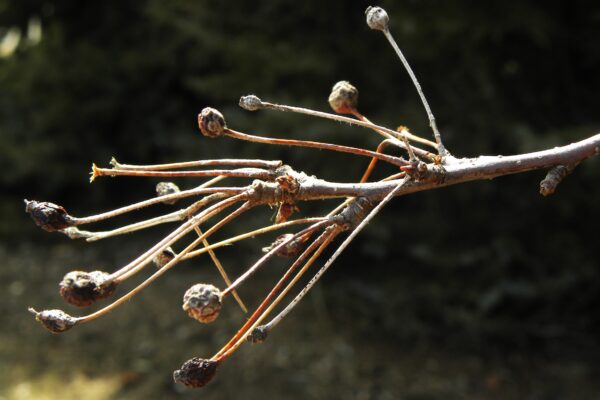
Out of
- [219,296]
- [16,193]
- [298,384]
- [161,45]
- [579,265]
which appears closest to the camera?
[219,296]

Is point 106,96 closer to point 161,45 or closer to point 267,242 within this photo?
point 161,45

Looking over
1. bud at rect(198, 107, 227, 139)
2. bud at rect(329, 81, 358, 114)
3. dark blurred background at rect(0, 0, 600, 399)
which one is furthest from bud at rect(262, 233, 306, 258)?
dark blurred background at rect(0, 0, 600, 399)

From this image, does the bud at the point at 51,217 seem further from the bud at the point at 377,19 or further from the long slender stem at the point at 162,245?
the bud at the point at 377,19

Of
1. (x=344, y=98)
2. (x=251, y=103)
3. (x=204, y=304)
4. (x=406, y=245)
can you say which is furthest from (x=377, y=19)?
(x=406, y=245)

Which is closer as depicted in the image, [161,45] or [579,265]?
[579,265]

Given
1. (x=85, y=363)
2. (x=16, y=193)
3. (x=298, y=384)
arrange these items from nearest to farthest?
(x=298, y=384) → (x=85, y=363) → (x=16, y=193)

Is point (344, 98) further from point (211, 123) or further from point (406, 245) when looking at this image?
point (406, 245)

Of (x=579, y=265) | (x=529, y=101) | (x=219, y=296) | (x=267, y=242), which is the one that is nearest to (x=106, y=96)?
(x=267, y=242)
